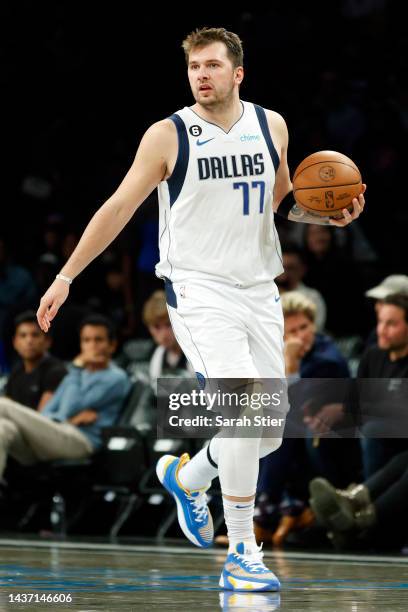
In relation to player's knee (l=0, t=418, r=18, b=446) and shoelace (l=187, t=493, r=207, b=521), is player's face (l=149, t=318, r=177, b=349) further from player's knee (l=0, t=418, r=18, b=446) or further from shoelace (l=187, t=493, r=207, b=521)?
shoelace (l=187, t=493, r=207, b=521)

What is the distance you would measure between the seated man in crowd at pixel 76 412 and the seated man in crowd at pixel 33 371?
0.22 m

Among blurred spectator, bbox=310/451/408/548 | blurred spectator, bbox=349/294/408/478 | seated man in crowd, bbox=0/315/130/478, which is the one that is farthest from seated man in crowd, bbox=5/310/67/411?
blurred spectator, bbox=310/451/408/548

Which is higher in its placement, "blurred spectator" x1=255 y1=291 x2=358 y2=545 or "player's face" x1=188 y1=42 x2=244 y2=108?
"player's face" x1=188 y1=42 x2=244 y2=108

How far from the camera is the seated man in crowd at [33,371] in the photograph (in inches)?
419

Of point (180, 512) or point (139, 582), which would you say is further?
point (180, 512)

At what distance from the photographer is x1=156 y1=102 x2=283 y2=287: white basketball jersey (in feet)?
19.1

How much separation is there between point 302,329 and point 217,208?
335 cm

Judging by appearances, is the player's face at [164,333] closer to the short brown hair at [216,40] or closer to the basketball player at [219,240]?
the basketball player at [219,240]

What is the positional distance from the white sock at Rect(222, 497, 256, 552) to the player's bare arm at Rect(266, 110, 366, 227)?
1344 millimetres

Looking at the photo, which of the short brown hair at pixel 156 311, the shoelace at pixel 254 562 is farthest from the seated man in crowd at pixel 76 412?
the shoelace at pixel 254 562

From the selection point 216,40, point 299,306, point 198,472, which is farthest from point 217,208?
point 299,306

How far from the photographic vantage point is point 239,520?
577cm

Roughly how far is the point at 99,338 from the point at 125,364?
1.60 m

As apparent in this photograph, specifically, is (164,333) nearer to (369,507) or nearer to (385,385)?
(385,385)
